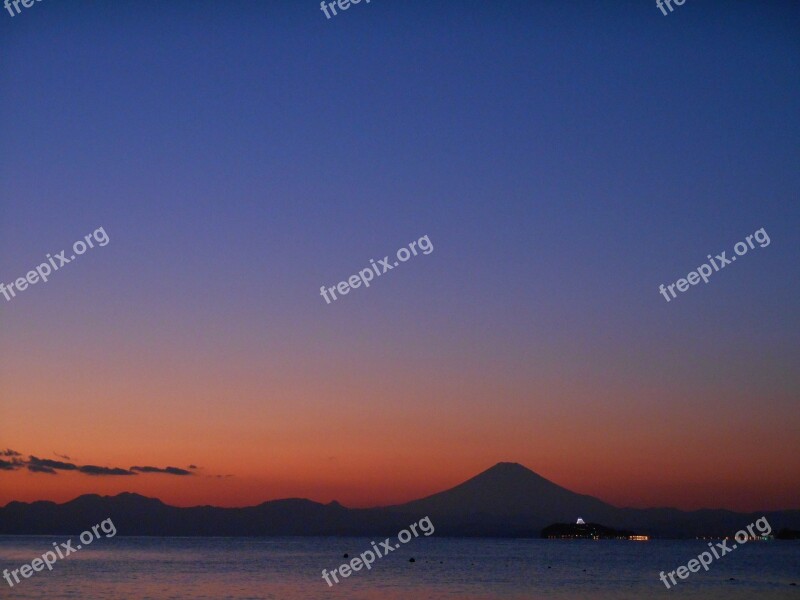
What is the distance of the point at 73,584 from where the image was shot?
74125 millimetres

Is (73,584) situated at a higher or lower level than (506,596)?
higher

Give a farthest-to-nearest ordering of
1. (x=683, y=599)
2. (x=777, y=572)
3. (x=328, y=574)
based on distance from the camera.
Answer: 1. (x=777, y=572)
2. (x=328, y=574)
3. (x=683, y=599)

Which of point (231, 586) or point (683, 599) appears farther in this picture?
point (231, 586)

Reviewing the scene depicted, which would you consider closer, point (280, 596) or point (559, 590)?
point (280, 596)

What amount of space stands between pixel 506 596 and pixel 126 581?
1334 inches

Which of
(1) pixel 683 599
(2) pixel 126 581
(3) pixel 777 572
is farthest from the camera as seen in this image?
(3) pixel 777 572

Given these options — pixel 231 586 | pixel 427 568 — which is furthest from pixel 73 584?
pixel 427 568

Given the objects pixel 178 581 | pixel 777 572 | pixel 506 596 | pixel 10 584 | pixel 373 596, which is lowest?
pixel 777 572

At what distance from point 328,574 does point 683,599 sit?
38755 mm

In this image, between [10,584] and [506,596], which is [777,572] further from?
[10,584]

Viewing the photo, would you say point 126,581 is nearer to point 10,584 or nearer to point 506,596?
point 10,584

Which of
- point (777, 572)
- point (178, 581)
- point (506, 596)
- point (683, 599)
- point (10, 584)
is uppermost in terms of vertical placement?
point (10, 584)

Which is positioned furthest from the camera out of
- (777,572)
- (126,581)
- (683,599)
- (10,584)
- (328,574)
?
(777,572)

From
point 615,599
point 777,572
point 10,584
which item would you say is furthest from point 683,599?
point 10,584
